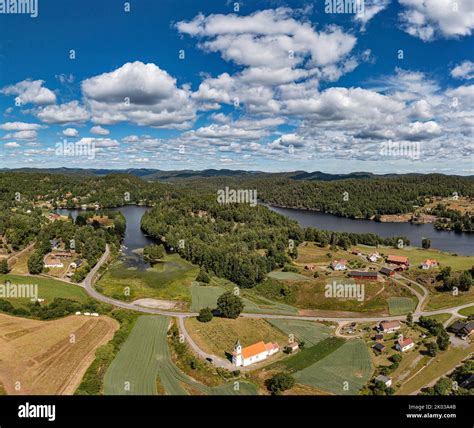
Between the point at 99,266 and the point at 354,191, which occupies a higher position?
the point at 354,191

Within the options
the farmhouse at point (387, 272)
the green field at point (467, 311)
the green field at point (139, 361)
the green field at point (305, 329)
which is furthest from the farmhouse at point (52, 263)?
the green field at point (467, 311)

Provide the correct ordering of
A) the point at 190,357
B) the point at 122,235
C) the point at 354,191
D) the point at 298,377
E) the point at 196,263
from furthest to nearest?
the point at 354,191, the point at 122,235, the point at 196,263, the point at 190,357, the point at 298,377

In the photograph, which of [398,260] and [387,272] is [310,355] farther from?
[398,260]

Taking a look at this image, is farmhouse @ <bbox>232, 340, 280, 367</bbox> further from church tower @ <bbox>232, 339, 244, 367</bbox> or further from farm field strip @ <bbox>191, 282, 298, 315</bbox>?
farm field strip @ <bbox>191, 282, 298, 315</bbox>

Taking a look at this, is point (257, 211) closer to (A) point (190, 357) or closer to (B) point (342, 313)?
(B) point (342, 313)

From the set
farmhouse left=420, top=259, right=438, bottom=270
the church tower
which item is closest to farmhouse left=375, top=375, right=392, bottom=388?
the church tower

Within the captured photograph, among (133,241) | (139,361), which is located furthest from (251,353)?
(133,241)

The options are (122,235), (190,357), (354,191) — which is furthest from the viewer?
(354,191)
